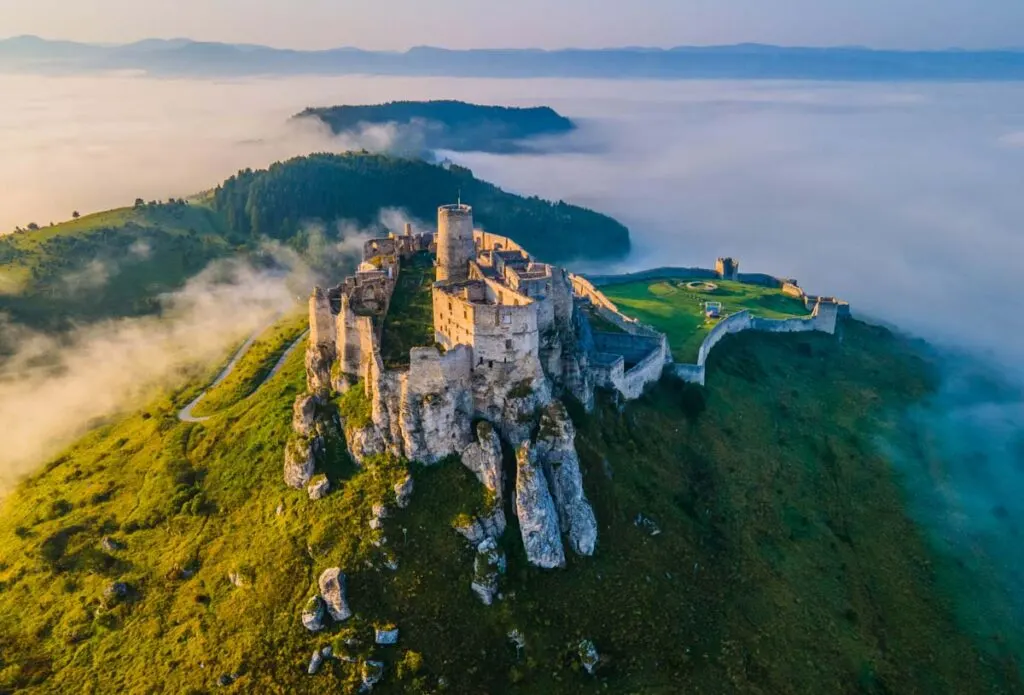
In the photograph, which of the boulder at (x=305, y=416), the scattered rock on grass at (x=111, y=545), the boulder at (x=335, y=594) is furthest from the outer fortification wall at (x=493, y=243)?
the scattered rock on grass at (x=111, y=545)

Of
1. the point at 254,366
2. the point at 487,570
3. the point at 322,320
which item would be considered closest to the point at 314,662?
the point at 487,570

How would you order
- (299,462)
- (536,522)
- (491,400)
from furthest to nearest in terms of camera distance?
(299,462), (491,400), (536,522)

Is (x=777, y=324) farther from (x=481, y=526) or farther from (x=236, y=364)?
(x=236, y=364)

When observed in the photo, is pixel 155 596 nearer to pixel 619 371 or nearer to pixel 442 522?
pixel 442 522

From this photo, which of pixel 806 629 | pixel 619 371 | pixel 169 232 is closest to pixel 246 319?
pixel 169 232

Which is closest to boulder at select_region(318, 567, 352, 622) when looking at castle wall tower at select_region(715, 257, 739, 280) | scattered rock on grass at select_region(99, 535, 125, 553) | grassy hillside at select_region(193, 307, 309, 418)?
scattered rock on grass at select_region(99, 535, 125, 553)

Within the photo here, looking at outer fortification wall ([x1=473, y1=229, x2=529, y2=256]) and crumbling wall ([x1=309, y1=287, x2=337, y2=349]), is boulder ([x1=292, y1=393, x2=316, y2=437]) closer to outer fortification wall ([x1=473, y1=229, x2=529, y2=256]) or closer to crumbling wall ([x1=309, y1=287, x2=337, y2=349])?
crumbling wall ([x1=309, y1=287, x2=337, y2=349])
